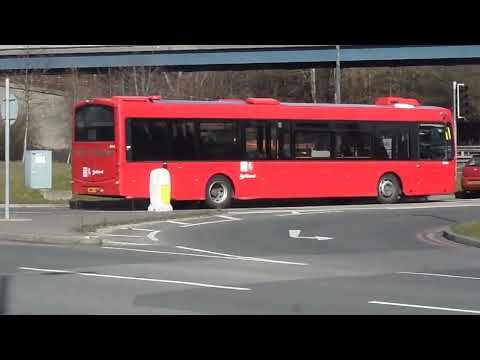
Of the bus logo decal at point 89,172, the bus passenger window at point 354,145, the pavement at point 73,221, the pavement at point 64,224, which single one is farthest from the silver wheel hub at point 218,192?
the bus passenger window at point 354,145

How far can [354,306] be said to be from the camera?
10.2 meters

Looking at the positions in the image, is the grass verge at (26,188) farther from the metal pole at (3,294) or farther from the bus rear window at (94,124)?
the metal pole at (3,294)

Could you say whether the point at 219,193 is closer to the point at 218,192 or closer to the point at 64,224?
the point at 218,192

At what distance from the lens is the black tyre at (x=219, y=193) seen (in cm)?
2655

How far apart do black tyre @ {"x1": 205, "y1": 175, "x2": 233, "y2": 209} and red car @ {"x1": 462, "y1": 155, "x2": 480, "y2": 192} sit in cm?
1008

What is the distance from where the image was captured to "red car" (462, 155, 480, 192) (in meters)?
32.2

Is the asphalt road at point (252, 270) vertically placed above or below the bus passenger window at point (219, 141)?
below

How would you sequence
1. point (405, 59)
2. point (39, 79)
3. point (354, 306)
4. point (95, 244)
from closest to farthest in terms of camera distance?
point (354, 306)
point (95, 244)
point (405, 59)
point (39, 79)

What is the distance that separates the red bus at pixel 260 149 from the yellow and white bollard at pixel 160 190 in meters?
0.83

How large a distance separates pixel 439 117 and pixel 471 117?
39.5m

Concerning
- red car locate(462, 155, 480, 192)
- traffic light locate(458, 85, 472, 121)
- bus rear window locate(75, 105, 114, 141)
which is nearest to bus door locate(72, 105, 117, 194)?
bus rear window locate(75, 105, 114, 141)

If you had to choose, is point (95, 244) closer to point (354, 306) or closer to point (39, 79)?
point (354, 306)
